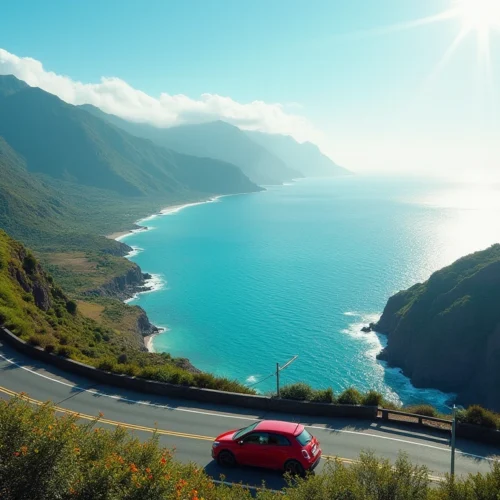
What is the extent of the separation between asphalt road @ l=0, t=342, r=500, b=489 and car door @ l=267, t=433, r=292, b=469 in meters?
0.52

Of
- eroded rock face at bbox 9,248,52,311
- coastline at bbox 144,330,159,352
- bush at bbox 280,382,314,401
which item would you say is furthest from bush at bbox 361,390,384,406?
coastline at bbox 144,330,159,352

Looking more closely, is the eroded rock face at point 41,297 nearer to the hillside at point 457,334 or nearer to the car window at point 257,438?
the car window at point 257,438

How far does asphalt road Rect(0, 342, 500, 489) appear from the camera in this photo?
15430 mm

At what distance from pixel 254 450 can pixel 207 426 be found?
4.42 m

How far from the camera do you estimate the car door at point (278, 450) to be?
46.0ft

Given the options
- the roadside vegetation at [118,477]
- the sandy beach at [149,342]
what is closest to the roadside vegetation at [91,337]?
the sandy beach at [149,342]

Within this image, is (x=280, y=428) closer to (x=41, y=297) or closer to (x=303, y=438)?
(x=303, y=438)

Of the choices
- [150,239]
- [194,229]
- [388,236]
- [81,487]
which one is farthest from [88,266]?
[81,487]

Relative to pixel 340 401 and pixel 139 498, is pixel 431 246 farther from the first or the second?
pixel 139 498

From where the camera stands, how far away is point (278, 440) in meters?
14.2

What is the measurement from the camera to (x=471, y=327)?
58875 millimetres

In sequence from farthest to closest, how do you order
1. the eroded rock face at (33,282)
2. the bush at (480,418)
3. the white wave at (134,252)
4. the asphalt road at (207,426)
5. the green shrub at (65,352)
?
1. the white wave at (134,252)
2. the eroded rock face at (33,282)
3. the green shrub at (65,352)
4. the bush at (480,418)
5. the asphalt road at (207,426)

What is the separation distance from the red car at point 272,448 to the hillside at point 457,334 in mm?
44881

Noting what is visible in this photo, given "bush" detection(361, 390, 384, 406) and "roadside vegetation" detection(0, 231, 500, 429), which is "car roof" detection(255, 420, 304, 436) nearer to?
"roadside vegetation" detection(0, 231, 500, 429)
